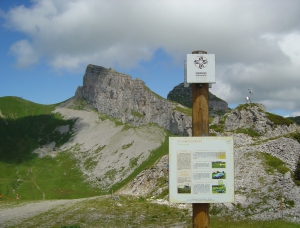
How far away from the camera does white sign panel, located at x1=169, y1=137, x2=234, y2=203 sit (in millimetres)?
12805

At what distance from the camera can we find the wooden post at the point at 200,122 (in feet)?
43.2

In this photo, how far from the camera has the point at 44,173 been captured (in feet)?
554

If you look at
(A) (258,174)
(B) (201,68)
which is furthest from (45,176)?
(B) (201,68)

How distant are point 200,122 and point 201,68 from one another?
7.61ft

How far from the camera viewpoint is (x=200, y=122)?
1327 cm

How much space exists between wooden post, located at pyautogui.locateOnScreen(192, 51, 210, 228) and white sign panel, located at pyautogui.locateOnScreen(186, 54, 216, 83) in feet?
1.04

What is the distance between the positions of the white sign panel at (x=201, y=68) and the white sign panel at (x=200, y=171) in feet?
8.39

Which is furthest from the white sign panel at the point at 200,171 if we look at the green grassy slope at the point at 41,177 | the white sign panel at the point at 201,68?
the green grassy slope at the point at 41,177

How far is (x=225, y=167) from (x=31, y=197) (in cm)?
13331

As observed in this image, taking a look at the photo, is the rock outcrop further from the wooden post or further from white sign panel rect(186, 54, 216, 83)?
white sign panel rect(186, 54, 216, 83)

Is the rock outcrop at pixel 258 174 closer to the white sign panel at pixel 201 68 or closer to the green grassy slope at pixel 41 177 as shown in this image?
the white sign panel at pixel 201 68

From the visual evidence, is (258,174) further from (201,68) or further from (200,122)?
(201,68)

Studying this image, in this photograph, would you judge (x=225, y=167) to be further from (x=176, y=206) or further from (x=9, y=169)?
Answer: (x=9, y=169)

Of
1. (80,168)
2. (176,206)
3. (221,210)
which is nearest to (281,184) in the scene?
(221,210)
